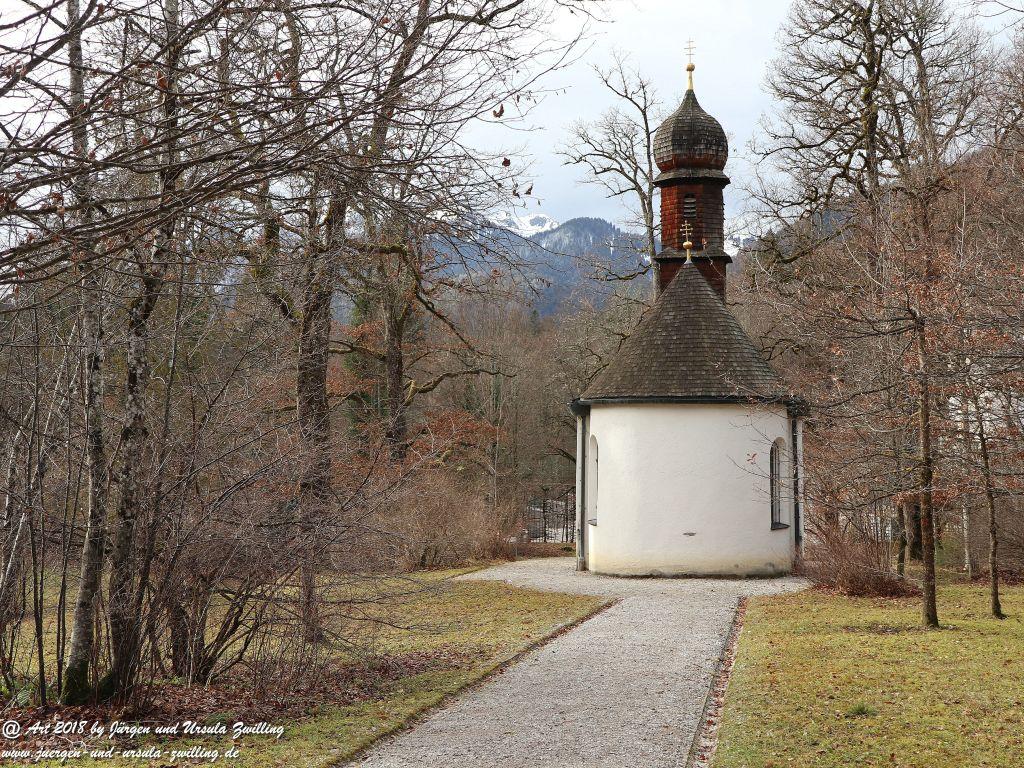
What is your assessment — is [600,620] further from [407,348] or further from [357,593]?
[407,348]

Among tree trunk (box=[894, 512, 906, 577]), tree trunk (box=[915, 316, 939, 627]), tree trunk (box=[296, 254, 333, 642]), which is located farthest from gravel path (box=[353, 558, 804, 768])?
tree trunk (box=[894, 512, 906, 577])

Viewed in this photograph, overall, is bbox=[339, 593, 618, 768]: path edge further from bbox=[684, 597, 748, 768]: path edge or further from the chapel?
the chapel

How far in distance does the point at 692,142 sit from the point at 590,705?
17.9 m

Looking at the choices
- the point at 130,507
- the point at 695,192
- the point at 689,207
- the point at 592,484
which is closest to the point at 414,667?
the point at 130,507

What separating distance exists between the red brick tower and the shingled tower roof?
8.93 ft

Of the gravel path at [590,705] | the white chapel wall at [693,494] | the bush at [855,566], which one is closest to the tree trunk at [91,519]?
the gravel path at [590,705]

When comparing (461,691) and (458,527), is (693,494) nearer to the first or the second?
(458,527)

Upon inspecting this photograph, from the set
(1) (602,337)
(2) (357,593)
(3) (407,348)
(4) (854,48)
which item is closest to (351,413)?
(3) (407,348)

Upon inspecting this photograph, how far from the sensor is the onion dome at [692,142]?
23203mm

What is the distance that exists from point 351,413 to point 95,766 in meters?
27.3

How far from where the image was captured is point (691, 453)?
18.7 metres

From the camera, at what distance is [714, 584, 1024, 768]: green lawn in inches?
250

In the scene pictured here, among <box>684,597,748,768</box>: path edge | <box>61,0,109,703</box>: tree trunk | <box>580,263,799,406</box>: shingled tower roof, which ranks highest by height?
<box>580,263,799,406</box>: shingled tower roof

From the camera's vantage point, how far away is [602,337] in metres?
36.0
